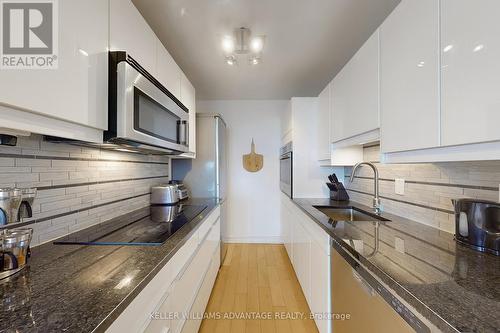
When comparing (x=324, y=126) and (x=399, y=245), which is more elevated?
(x=324, y=126)

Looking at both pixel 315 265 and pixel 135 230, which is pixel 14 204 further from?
pixel 315 265

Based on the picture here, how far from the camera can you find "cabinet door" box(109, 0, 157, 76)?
1.08m

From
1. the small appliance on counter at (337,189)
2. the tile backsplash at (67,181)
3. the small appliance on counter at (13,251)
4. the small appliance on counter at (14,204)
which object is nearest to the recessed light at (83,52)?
the tile backsplash at (67,181)

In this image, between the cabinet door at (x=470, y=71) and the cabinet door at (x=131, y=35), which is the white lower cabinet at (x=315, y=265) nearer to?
the cabinet door at (x=470, y=71)

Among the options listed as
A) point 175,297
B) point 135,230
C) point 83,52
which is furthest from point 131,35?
point 175,297

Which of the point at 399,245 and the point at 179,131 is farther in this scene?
the point at 179,131

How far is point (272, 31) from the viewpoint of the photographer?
1854mm

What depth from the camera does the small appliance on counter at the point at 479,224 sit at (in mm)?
909

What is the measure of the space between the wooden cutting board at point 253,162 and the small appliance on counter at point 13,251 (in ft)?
9.94

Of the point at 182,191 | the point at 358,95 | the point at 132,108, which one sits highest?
the point at 358,95

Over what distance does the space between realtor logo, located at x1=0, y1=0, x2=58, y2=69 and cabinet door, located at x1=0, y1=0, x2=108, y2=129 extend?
0.02 metres

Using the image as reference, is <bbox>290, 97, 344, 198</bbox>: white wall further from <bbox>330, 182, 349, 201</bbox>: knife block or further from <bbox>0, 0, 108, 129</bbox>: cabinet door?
<bbox>0, 0, 108, 129</bbox>: cabinet door

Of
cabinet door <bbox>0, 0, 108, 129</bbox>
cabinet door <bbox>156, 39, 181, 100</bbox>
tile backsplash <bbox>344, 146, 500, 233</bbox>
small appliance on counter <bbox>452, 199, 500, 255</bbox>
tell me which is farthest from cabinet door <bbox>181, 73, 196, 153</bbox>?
small appliance on counter <bbox>452, 199, 500, 255</bbox>

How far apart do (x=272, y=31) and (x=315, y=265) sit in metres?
1.83
